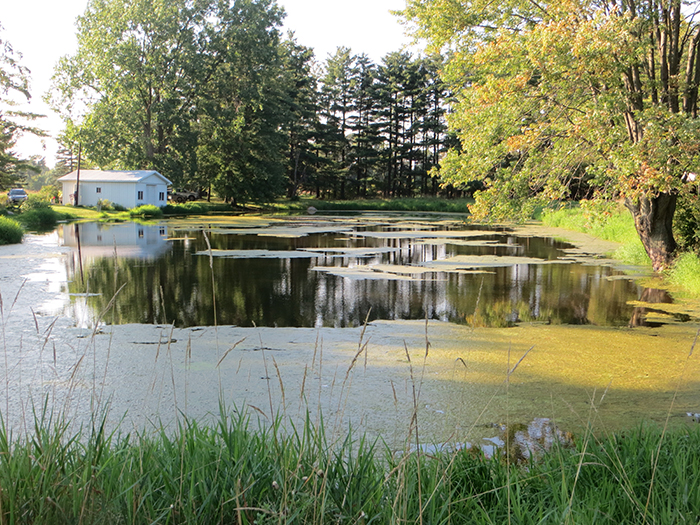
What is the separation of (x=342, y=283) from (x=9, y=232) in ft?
43.7

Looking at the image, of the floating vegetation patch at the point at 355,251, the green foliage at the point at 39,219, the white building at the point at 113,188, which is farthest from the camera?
the white building at the point at 113,188

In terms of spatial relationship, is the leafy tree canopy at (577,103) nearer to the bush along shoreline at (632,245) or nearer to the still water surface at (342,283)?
→ the bush along shoreline at (632,245)

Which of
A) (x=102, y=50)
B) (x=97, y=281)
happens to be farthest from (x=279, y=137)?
(x=97, y=281)

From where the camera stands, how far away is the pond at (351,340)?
15.4 feet

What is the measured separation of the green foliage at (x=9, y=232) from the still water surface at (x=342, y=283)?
5.50ft

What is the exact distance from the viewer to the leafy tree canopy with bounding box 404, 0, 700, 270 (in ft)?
33.3

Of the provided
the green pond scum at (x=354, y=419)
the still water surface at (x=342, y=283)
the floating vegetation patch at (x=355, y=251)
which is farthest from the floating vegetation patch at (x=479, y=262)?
the green pond scum at (x=354, y=419)

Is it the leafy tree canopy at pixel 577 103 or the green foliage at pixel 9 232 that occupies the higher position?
the leafy tree canopy at pixel 577 103

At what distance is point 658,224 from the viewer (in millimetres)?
12523

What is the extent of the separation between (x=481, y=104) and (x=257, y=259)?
7.25 metres

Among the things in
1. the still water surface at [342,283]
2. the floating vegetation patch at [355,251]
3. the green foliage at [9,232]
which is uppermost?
the green foliage at [9,232]

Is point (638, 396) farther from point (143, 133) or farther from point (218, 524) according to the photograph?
point (143, 133)

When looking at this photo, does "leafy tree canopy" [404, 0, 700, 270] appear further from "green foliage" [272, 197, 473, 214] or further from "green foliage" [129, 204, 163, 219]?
"green foliage" [272, 197, 473, 214]

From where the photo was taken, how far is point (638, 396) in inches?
209
